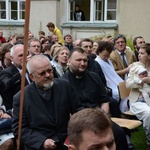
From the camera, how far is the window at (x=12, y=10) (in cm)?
1845

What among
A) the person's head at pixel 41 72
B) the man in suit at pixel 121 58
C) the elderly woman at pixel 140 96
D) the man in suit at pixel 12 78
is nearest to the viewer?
the person's head at pixel 41 72

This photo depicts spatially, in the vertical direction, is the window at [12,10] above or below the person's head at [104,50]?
above

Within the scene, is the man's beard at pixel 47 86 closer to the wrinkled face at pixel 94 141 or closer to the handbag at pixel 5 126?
the handbag at pixel 5 126

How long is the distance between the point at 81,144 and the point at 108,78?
16.5ft

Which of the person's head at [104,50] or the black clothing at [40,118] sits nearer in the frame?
the black clothing at [40,118]

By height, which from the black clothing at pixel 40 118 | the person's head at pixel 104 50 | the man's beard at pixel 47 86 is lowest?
the black clothing at pixel 40 118

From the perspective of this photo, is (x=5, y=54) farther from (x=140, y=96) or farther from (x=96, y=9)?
(x=96, y=9)

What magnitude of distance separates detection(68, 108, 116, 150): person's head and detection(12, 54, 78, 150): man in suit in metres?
1.94

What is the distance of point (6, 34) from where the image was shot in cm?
1811

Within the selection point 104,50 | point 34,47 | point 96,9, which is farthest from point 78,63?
point 96,9

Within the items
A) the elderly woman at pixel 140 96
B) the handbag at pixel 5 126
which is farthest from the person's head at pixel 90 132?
the elderly woman at pixel 140 96

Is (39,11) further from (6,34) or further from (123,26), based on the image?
(123,26)

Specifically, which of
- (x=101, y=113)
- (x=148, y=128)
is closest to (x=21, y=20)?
(x=148, y=128)

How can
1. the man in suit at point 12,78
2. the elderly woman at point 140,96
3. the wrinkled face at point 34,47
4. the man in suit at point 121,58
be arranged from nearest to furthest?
the man in suit at point 12,78, the elderly woman at point 140,96, the wrinkled face at point 34,47, the man in suit at point 121,58
